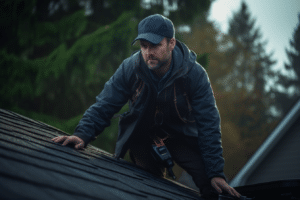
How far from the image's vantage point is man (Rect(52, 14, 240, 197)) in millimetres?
2363

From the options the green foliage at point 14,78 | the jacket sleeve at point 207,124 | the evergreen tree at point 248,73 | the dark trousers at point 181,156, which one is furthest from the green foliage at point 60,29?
the evergreen tree at point 248,73

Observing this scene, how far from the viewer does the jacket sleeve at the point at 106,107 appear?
7.75 ft

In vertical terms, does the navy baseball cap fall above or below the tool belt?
above

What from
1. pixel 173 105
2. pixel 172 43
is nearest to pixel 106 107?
pixel 173 105

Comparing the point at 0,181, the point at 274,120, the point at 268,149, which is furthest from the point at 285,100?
the point at 0,181

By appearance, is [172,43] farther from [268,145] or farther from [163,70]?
[268,145]

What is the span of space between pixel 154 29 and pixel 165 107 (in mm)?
720

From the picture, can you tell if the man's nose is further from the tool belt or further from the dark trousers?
the dark trousers

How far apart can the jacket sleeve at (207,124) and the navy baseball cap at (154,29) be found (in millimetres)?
433

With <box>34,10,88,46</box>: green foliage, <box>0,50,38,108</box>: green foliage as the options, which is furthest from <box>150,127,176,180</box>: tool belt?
<box>34,10,88,46</box>: green foliage

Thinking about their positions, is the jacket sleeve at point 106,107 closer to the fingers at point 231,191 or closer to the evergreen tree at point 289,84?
the fingers at point 231,191

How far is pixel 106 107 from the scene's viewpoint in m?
2.54

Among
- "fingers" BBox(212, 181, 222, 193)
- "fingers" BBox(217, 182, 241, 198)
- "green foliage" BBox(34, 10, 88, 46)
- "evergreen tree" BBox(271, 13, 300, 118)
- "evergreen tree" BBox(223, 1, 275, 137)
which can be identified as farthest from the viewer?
"evergreen tree" BBox(271, 13, 300, 118)

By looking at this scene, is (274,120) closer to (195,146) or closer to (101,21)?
(101,21)
